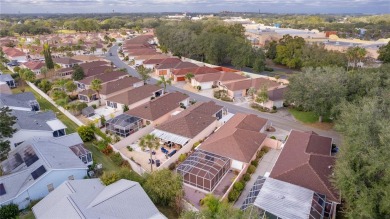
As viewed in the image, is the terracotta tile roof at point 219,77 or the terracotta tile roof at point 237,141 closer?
the terracotta tile roof at point 237,141

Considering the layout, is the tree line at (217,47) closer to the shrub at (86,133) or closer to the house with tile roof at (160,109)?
the house with tile roof at (160,109)

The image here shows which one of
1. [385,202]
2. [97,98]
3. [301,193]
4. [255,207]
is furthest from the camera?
[97,98]

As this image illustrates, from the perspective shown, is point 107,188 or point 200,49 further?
point 200,49

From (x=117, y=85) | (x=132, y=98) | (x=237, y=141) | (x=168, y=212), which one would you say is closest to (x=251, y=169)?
(x=237, y=141)

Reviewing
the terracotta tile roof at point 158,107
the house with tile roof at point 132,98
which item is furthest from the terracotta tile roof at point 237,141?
the house with tile roof at point 132,98

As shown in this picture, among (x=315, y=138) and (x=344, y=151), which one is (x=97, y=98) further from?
(x=344, y=151)

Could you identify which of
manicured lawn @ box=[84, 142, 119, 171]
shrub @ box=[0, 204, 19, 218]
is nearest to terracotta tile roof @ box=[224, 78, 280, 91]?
manicured lawn @ box=[84, 142, 119, 171]

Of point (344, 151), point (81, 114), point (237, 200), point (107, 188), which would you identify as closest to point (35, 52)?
point (81, 114)
